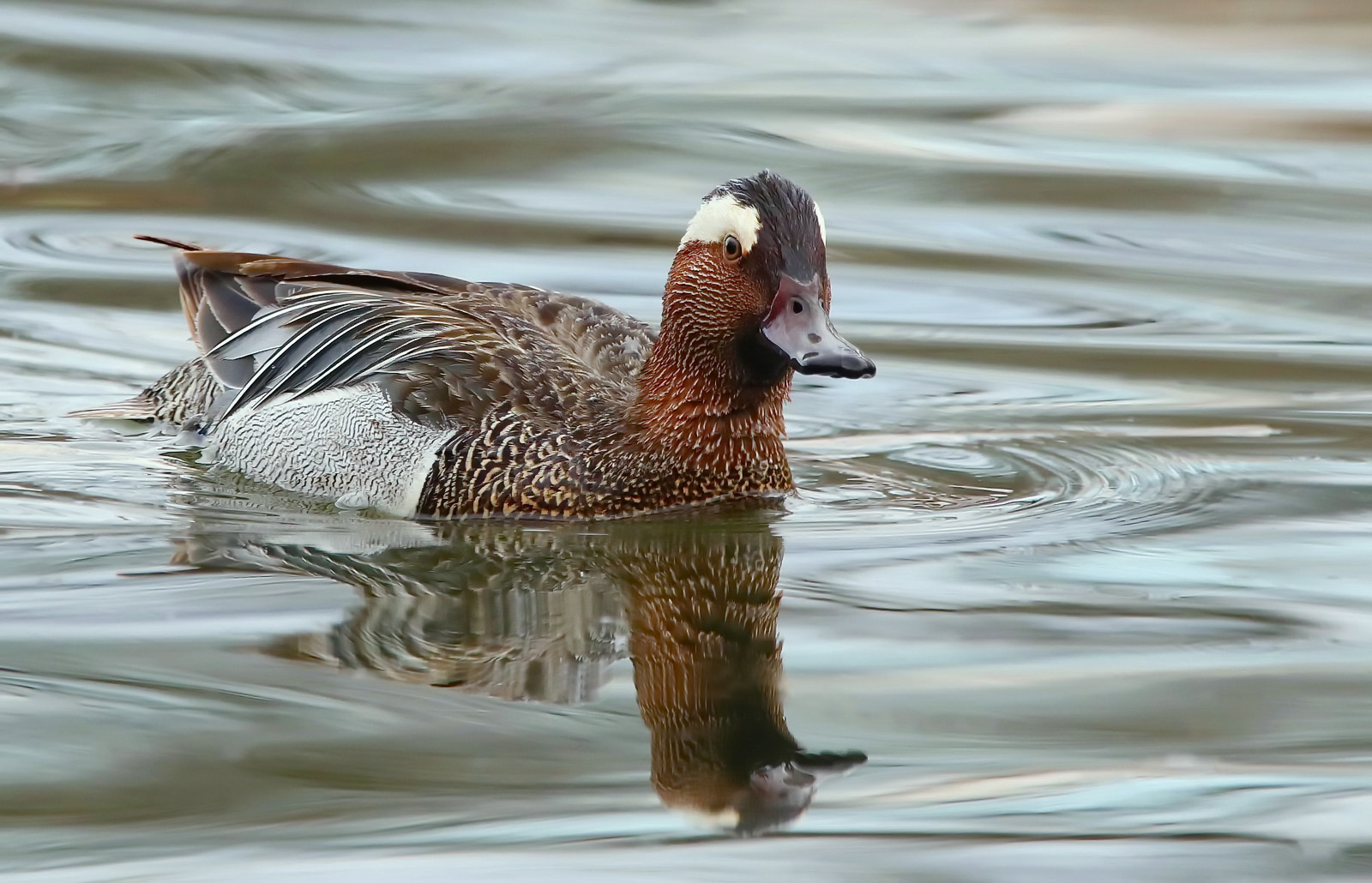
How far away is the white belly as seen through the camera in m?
7.34

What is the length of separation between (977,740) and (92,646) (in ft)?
7.61

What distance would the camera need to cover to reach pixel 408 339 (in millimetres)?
7621

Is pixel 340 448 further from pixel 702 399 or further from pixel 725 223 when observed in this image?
pixel 725 223

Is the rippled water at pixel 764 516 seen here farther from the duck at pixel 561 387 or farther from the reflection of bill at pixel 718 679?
the duck at pixel 561 387

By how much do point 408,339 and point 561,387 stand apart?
0.59 m

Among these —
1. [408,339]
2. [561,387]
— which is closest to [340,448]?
[408,339]

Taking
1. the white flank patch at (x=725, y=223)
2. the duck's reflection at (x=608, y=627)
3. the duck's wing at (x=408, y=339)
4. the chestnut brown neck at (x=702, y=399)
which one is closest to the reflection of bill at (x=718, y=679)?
the duck's reflection at (x=608, y=627)

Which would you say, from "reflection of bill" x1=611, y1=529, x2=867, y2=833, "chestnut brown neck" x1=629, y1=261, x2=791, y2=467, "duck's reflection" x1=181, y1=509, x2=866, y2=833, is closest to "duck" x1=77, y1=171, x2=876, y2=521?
"chestnut brown neck" x1=629, y1=261, x2=791, y2=467

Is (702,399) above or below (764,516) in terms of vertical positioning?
above

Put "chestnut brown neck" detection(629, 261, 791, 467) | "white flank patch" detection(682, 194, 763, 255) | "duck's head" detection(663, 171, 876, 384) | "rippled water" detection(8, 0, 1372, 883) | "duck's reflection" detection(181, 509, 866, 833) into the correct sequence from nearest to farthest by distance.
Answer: "rippled water" detection(8, 0, 1372, 883), "duck's reflection" detection(181, 509, 866, 833), "duck's head" detection(663, 171, 876, 384), "white flank patch" detection(682, 194, 763, 255), "chestnut brown neck" detection(629, 261, 791, 467)

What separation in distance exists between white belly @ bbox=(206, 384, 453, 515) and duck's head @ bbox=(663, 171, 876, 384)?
3.36ft

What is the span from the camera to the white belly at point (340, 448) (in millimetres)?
7336

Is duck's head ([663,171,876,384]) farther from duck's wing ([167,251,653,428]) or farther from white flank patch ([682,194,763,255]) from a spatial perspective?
→ duck's wing ([167,251,653,428])

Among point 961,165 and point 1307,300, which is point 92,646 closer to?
point 1307,300
